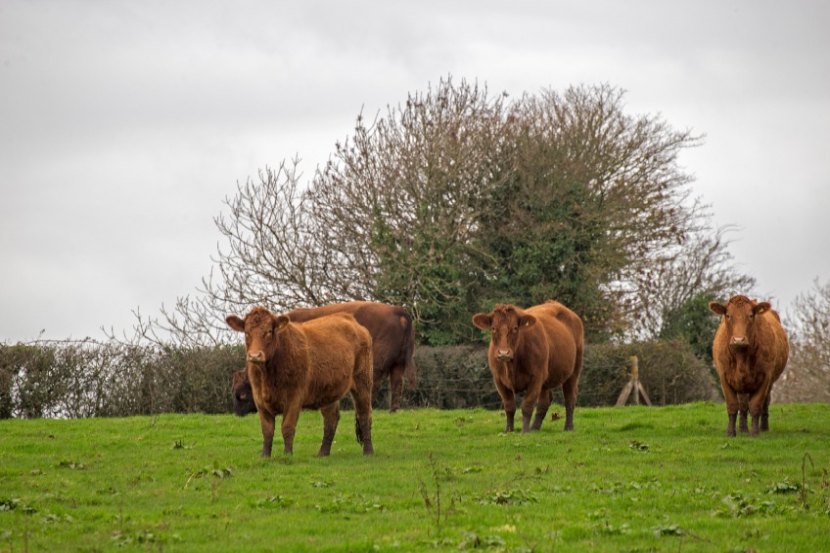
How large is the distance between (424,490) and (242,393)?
12.1 meters

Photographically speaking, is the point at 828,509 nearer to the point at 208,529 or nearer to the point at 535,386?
the point at 208,529

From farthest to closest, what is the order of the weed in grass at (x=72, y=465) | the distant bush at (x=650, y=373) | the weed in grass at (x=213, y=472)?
1. the distant bush at (x=650, y=373)
2. the weed in grass at (x=72, y=465)
3. the weed in grass at (x=213, y=472)

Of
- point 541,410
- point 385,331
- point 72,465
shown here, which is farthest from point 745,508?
point 385,331

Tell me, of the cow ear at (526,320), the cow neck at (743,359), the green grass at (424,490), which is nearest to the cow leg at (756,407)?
the green grass at (424,490)

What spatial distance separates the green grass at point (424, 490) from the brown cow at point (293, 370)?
50cm

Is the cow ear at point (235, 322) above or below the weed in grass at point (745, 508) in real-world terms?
above

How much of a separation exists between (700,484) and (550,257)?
896 inches

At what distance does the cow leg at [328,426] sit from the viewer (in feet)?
49.8

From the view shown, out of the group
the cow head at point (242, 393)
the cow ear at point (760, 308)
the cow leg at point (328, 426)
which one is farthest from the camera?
the cow head at point (242, 393)

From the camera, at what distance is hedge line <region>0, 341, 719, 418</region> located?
921 inches

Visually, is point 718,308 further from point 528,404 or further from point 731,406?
point 528,404

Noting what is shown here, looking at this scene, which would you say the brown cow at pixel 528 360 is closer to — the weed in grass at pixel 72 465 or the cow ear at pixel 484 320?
the cow ear at pixel 484 320

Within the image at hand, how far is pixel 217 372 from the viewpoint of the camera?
82.7 ft

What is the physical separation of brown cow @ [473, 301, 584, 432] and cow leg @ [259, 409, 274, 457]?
4.12 meters
